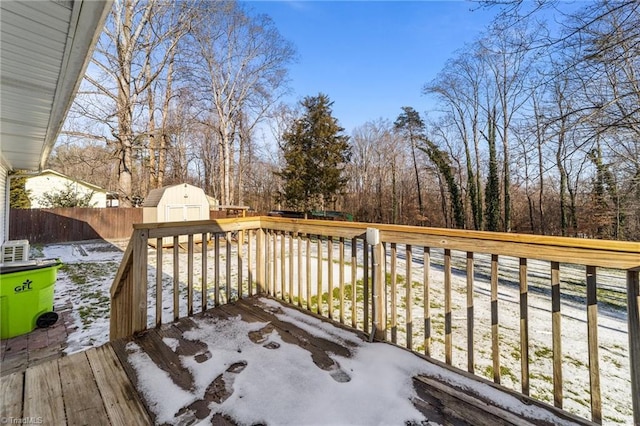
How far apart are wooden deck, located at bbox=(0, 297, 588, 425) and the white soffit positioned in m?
1.92

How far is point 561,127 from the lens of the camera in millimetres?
4074

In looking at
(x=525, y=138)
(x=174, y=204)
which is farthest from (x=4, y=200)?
(x=525, y=138)

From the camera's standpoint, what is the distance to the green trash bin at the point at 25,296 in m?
2.92

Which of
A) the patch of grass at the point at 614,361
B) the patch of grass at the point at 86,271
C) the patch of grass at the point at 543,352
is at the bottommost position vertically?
the patch of grass at the point at 614,361

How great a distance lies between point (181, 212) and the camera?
9922 mm

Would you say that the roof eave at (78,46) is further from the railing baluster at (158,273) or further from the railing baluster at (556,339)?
the railing baluster at (556,339)

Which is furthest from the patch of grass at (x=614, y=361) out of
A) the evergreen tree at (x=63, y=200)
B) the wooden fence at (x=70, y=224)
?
the evergreen tree at (x=63, y=200)

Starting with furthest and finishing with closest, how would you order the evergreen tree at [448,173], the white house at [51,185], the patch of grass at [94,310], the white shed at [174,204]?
1. the evergreen tree at [448,173]
2. the white house at [51,185]
3. the white shed at [174,204]
4. the patch of grass at [94,310]

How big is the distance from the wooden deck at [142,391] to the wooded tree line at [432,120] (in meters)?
4.35

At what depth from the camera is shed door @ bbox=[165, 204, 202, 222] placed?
9633 millimetres

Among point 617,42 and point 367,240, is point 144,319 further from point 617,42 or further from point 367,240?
point 617,42

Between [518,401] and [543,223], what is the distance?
17.2m

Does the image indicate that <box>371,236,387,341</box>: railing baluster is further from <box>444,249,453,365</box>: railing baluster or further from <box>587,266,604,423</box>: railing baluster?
<box>587,266,604,423</box>: railing baluster

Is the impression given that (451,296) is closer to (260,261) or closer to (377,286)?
(377,286)
